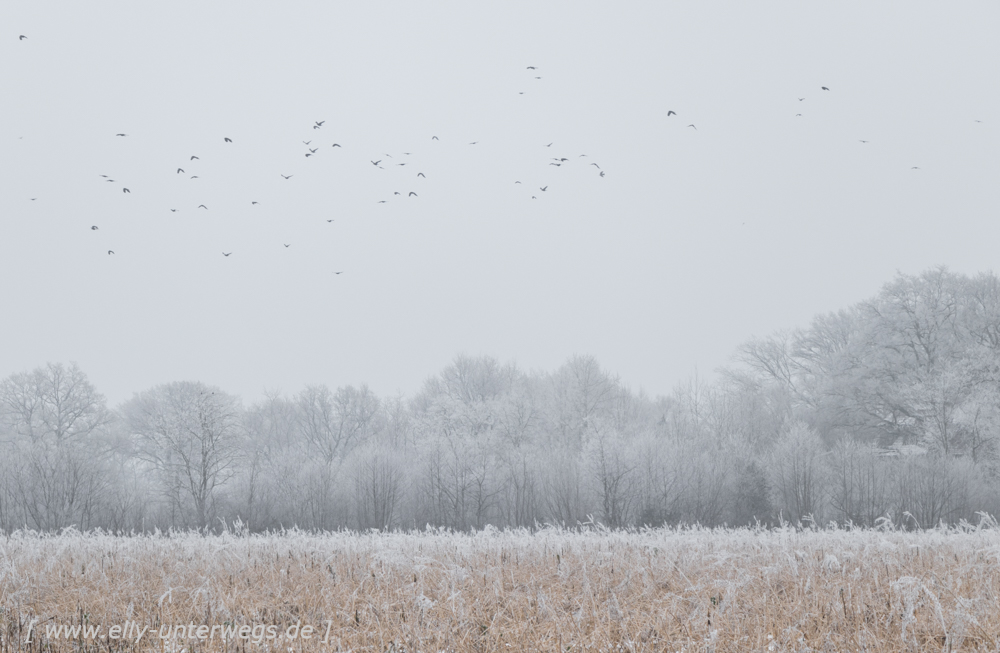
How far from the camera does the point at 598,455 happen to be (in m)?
40.6

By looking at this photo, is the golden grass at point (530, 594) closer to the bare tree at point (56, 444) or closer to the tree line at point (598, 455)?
the tree line at point (598, 455)

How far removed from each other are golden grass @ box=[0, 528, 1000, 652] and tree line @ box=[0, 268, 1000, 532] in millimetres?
22802

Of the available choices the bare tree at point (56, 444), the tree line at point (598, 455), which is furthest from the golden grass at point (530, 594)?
the bare tree at point (56, 444)

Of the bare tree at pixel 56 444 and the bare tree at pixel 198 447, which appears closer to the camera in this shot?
the bare tree at pixel 56 444

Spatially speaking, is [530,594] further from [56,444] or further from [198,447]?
[56,444]

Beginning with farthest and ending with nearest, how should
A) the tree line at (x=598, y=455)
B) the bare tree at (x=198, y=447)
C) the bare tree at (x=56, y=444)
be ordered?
the bare tree at (x=198, y=447)
the bare tree at (x=56, y=444)
the tree line at (x=598, y=455)

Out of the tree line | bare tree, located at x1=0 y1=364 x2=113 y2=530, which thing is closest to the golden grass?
the tree line

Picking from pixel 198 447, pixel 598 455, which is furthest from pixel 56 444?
pixel 598 455

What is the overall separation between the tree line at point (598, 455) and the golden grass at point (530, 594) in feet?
74.8

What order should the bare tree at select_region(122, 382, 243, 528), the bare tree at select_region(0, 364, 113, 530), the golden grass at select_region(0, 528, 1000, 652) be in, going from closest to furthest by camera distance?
1. the golden grass at select_region(0, 528, 1000, 652)
2. the bare tree at select_region(0, 364, 113, 530)
3. the bare tree at select_region(122, 382, 243, 528)

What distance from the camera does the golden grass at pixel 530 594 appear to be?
6449 mm

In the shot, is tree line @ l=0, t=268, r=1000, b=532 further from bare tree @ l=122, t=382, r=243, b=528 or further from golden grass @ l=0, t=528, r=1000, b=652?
golden grass @ l=0, t=528, r=1000, b=652

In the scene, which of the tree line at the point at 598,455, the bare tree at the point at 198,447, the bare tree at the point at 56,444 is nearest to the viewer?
the tree line at the point at 598,455

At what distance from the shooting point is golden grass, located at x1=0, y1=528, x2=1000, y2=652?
21.2ft
